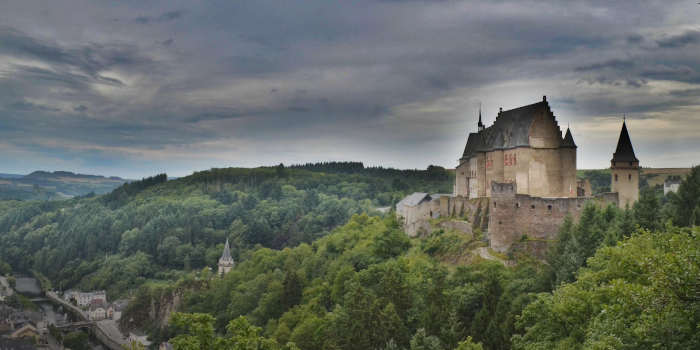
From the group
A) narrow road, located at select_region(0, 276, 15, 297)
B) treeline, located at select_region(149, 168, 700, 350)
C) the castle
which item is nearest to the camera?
treeline, located at select_region(149, 168, 700, 350)

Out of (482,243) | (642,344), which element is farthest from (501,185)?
(642,344)

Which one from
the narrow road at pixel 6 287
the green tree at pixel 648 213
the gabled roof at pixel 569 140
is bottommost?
the narrow road at pixel 6 287

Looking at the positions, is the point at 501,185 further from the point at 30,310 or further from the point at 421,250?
the point at 30,310

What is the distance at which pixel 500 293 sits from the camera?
130 feet

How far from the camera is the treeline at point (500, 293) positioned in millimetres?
17031

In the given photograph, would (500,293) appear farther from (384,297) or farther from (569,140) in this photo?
(569,140)

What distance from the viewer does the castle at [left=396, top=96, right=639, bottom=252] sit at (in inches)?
1773

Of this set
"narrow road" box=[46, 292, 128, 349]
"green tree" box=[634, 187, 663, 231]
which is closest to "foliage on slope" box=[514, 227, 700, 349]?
"green tree" box=[634, 187, 663, 231]

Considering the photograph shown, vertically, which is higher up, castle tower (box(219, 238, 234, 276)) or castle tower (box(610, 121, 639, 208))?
castle tower (box(610, 121, 639, 208))

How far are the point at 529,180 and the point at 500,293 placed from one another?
13090mm

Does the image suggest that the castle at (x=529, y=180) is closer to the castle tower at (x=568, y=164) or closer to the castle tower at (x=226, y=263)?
the castle tower at (x=568, y=164)

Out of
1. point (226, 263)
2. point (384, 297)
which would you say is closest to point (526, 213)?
point (384, 297)

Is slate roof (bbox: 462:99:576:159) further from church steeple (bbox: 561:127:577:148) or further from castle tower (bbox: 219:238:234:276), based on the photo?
castle tower (bbox: 219:238:234:276)

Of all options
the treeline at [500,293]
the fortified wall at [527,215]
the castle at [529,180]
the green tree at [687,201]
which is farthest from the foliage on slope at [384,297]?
the green tree at [687,201]
